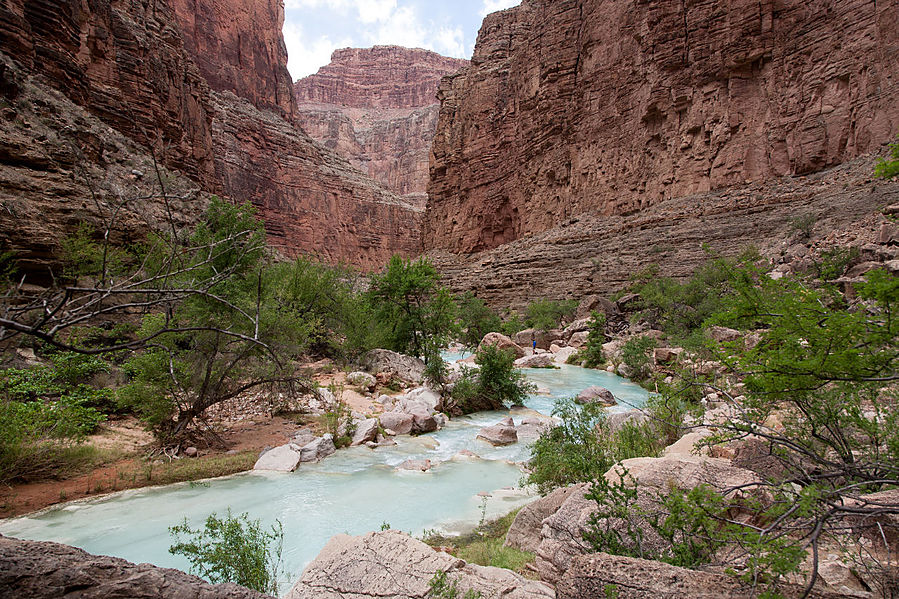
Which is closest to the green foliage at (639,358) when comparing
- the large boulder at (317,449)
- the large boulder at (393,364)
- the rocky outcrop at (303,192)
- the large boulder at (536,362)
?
the large boulder at (536,362)

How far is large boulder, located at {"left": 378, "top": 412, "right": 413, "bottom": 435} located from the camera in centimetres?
746

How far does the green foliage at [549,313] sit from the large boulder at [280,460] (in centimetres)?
1753

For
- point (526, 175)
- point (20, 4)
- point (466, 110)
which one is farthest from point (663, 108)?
point (20, 4)

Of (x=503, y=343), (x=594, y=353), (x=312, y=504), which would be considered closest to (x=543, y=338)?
(x=594, y=353)

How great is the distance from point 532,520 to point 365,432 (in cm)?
414

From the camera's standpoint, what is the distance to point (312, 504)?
478cm

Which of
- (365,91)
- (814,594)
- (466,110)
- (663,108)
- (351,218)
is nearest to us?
(814,594)

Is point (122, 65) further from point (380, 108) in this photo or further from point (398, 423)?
point (380, 108)

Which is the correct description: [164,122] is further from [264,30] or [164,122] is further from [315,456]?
[264,30]

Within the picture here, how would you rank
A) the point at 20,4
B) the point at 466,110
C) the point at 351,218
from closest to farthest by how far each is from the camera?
the point at 20,4 < the point at 466,110 < the point at 351,218

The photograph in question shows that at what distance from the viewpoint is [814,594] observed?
1.68 metres

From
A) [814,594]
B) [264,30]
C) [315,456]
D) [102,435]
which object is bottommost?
[315,456]

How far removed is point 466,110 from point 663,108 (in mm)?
22913

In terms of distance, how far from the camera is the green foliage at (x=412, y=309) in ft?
44.2
